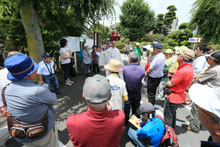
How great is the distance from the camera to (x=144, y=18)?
23094 mm

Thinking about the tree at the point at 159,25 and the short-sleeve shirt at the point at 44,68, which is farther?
the tree at the point at 159,25

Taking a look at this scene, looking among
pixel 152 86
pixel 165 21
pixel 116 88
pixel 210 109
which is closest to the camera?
pixel 210 109

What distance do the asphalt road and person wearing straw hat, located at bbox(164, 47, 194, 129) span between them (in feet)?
1.41

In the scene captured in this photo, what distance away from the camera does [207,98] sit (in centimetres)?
79

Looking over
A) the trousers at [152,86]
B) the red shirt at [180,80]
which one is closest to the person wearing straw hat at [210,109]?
the red shirt at [180,80]

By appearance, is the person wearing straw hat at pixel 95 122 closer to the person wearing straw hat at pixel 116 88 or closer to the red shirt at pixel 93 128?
the red shirt at pixel 93 128

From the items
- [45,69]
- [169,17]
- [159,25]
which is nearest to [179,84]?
[45,69]

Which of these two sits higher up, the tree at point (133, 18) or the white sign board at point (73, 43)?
the tree at point (133, 18)

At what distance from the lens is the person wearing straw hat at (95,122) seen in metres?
1.01

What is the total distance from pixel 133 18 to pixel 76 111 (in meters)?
23.1

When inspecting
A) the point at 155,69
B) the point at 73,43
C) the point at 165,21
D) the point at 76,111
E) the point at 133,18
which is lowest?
the point at 76,111

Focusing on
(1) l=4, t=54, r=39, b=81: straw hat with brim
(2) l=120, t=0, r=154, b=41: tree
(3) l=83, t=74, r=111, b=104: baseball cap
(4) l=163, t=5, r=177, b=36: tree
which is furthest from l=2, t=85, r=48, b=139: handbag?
(4) l=163, t=5, r=177, b=36: tree

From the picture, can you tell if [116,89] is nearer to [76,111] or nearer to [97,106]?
[97,106]

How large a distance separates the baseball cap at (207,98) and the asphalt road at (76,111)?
206 cm
